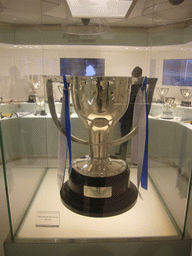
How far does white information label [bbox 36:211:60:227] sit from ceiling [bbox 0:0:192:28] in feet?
2.41

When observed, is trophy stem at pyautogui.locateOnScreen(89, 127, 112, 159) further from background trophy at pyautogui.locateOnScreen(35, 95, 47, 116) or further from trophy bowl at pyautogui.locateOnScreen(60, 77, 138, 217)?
background trophy at pyautogui.locateOnScreen(35, 95, 47, 116)

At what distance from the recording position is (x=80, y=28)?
0.75 meters

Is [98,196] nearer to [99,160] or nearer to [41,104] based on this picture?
[99,160]

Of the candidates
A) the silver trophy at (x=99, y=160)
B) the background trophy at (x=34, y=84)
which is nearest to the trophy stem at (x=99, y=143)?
the silver trophy at (x=99, y=160)

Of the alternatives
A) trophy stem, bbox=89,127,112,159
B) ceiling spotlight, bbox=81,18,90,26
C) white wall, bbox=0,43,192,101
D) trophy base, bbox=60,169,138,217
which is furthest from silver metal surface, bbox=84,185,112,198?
ceiling spotlight, bbox=81,18,90,26

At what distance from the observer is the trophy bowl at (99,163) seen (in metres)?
0.61

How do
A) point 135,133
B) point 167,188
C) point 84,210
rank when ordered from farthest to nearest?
1. point 167,188
2. point 135,133
3. point 84,210

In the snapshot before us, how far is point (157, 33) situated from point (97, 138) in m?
→ 0.51

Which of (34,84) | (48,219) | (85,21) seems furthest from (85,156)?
(85,21)

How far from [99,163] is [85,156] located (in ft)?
0.30

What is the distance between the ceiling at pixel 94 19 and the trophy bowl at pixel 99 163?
0.29 m

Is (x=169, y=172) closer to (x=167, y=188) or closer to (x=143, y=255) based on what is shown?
(x=167, y=188)

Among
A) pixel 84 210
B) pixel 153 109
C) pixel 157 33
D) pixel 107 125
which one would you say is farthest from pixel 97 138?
pixel 157 33

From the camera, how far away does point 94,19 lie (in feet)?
2.40
